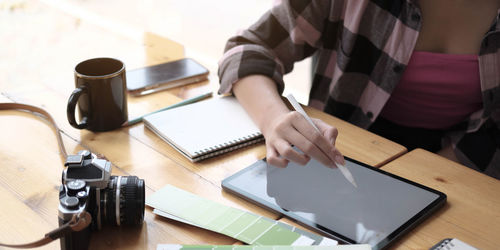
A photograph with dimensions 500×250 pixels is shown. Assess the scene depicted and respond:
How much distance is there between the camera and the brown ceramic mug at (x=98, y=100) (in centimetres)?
96

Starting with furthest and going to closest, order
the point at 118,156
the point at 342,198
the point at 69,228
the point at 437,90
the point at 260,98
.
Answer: the point at 437,90, the point at 260,98, the point at 118,156, the point at 342,198, the point at 69,228

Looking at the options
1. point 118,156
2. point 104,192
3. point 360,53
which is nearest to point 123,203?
point 104,192

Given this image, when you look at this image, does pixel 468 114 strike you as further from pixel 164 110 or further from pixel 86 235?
pixel 86 235

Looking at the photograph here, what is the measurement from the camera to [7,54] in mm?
2859

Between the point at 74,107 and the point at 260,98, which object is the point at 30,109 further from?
the point at 260,98

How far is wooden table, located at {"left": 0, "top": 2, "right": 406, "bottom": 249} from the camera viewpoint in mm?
740

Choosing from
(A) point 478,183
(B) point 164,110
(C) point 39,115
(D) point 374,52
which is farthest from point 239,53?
(A) point 478,183

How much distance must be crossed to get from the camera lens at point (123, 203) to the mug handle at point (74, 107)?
0.84ft

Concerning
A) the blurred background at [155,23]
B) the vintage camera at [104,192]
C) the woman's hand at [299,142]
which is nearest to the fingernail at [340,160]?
the woman's hand at [299,142]

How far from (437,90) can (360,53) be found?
0.19m

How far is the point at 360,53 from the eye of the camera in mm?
1240

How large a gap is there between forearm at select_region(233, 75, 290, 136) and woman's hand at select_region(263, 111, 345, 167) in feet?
0.18

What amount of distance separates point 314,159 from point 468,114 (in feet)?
1.74

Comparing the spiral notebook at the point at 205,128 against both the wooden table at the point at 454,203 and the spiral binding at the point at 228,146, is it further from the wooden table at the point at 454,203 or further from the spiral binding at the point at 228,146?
the wooden table at the point at 454,203
